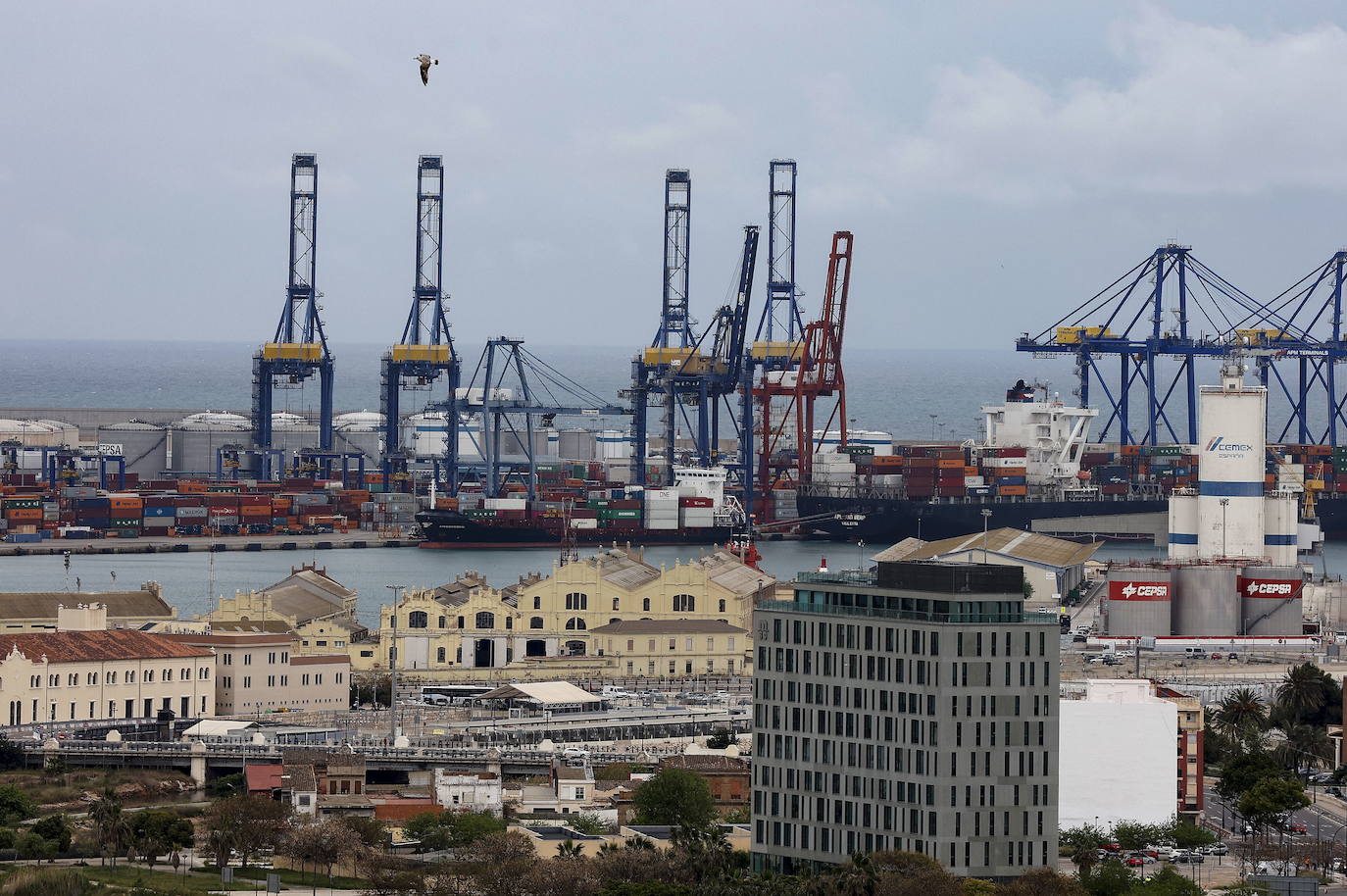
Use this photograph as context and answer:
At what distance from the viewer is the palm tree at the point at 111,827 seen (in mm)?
40281

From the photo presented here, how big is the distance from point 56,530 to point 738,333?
83.4 ft

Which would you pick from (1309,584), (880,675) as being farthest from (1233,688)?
(880,675)

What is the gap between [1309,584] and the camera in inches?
3098

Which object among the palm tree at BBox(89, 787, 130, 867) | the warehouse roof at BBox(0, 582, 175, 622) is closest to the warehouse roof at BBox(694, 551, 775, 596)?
the warehouse roof at BBox(0, 582, 175, 622)

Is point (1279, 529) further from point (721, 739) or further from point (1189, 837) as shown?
point (1189, 837)

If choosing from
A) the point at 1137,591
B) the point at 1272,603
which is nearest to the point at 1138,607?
the point at 1137,591

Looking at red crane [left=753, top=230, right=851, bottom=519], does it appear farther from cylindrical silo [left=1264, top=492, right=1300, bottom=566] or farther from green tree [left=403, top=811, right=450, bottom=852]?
green tree [left=403, top=811, right=450, bottom=852]

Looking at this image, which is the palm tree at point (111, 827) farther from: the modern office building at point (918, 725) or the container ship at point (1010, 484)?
the container ship at point (1010, 484)

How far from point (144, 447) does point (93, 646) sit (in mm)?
81786

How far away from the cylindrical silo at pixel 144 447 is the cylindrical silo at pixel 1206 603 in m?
69.4

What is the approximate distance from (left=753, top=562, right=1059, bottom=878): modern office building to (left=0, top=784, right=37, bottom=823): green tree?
12.1m

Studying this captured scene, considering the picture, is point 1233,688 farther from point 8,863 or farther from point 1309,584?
point 8,863

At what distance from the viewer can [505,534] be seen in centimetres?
11106

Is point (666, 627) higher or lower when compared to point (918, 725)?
lower
